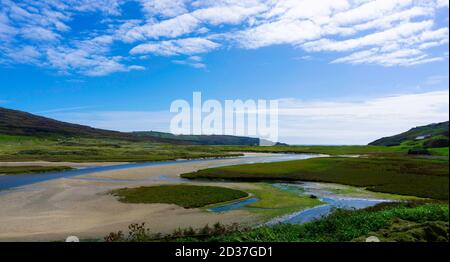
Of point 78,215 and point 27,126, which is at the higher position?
point 27,126

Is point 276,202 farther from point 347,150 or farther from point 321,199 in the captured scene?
point 347,150

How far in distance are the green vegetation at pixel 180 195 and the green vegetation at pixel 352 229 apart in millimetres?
14619

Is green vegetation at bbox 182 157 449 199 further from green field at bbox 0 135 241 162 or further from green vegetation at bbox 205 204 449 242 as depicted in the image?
green vegetation at bbox 205 204 449 242

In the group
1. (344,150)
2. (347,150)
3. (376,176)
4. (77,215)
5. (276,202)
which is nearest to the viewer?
(77,215)

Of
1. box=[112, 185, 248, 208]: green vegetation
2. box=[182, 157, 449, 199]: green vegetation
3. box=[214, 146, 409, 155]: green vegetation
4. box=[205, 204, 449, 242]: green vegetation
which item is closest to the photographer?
box=[205, 204, 449, 242]: green vegetation

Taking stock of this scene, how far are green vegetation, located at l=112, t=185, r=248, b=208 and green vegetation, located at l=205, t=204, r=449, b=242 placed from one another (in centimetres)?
1462

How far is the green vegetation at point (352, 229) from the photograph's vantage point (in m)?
14.8

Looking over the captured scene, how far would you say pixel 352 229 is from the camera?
17266 mm

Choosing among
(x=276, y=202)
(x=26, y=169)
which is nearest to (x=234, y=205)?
(x=276, y=202)

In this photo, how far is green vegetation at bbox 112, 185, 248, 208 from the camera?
32812 millimetres

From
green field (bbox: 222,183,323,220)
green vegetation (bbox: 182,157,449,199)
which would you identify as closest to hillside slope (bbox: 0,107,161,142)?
green field (bbox: 222,183,323,220)

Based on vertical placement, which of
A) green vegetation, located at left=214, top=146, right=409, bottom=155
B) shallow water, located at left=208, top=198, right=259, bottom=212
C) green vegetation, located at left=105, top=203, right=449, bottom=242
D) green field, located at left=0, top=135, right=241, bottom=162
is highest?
green field, located at left=0, top=135, right=241, bottom=162

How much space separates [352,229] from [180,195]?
21932 millimetres
